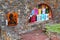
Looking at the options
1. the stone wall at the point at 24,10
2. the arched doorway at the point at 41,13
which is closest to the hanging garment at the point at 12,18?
the stone wall at the point at 24,10

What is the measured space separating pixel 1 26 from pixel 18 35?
921 millimetres

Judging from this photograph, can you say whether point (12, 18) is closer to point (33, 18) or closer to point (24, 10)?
point (24, 10)

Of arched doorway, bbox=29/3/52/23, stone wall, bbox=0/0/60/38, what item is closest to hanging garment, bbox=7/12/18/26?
stone wall, bbox=0/0/60/38

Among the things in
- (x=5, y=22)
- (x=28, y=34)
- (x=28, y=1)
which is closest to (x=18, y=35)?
(x=28, y=34)

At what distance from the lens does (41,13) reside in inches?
470

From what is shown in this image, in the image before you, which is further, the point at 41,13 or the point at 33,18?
the point at 41,13

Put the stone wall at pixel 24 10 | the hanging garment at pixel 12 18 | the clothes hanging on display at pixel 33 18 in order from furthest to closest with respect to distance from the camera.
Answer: the clothes hanging on display at pixel 33 18 → the hanging garment at pixel 12 18 → the stone wall at pixel 24 10

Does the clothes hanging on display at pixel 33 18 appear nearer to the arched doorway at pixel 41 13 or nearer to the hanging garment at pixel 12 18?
the arched doorway at pixel 41 13

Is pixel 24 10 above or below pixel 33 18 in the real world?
above

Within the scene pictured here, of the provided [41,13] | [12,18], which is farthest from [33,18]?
[12,18]

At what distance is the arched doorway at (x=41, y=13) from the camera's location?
11695 millimetres

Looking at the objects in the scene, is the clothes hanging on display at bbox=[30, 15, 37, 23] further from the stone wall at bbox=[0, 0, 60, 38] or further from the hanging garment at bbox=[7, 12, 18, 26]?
the hanging garment at bbox=[7, 12, 18, 26]

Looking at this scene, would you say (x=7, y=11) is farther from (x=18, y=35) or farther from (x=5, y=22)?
(x=18, y=35)

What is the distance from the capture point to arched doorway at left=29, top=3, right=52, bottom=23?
11.7m
